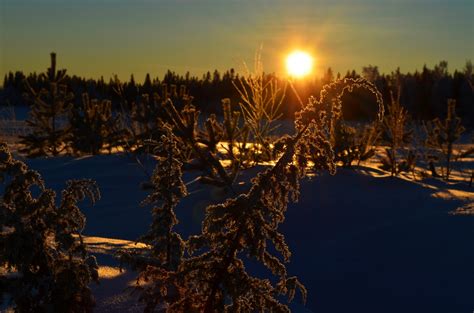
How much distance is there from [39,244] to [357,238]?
3.77 metres

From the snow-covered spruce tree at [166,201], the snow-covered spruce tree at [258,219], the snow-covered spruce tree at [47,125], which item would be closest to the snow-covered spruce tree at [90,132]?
the snow-covered spruce tree at [47,125]

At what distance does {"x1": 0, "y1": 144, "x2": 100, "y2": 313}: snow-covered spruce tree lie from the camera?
251cm


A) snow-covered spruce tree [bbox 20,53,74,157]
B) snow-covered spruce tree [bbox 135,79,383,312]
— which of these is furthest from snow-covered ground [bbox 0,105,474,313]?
snow-covered spruce tree [bbox 20,53,74,157]

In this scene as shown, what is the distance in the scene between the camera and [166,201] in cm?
285

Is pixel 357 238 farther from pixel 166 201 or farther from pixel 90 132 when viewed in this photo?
pixel 90 132

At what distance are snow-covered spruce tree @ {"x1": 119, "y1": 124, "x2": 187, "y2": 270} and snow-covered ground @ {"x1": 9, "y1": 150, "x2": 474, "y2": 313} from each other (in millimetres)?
286

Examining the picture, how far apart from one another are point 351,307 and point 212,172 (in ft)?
10.5

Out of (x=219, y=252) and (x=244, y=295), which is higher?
(x=219, y=252)

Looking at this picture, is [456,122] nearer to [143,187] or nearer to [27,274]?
[143,187]

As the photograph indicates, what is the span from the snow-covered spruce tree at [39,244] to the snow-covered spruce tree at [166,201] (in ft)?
1.25

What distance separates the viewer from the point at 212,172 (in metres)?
7.34

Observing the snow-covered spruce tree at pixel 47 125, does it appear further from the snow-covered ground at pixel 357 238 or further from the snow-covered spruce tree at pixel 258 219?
the snow-covered spruce tree at pixel 258 219

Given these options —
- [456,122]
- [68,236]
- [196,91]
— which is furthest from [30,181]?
[196,91]

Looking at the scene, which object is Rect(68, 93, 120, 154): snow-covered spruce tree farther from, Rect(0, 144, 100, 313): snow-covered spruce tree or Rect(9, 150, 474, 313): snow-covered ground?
Rect(0, 144, 100, 313): snow-covered spruce tree
